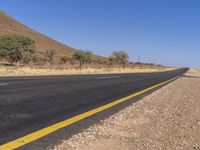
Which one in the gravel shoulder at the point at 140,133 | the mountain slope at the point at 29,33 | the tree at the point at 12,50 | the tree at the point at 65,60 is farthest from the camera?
the mountain slope at the point at 29,33

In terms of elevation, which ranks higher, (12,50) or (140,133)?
(12,50)

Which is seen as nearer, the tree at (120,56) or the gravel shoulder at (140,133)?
the gravel shoulder at (140,133)

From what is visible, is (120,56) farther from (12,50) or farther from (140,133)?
(140,133)

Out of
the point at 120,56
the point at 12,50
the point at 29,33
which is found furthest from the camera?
the point at 29,33

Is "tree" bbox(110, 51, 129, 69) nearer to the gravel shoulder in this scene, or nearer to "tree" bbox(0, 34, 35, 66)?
"tree" bbox(0, 34, 35, 66)

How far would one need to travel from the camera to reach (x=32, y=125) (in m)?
5.79

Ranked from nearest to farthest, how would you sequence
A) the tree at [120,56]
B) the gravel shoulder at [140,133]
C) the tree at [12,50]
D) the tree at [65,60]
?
the gravel shoulder at [140,133], the tree at [12,50], the tree at [65,60], the tree at [120,56]

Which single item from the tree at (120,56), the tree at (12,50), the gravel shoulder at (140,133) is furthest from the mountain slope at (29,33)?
the gravel shoulder at (140,133)

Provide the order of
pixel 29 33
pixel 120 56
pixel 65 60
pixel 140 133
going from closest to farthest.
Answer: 1. pixel 140 133
2. pixel 65 60
3. pixel 120 56
4. pixel 29 33

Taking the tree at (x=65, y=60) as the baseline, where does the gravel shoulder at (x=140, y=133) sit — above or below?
below

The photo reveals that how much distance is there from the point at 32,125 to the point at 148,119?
2923 mm

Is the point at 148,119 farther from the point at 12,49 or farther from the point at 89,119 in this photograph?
the point at 12,49

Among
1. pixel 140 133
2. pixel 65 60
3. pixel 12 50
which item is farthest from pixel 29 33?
pixel 140 133

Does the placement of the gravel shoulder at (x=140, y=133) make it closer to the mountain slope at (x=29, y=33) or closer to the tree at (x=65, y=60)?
the tree at (x=65, y=60)
